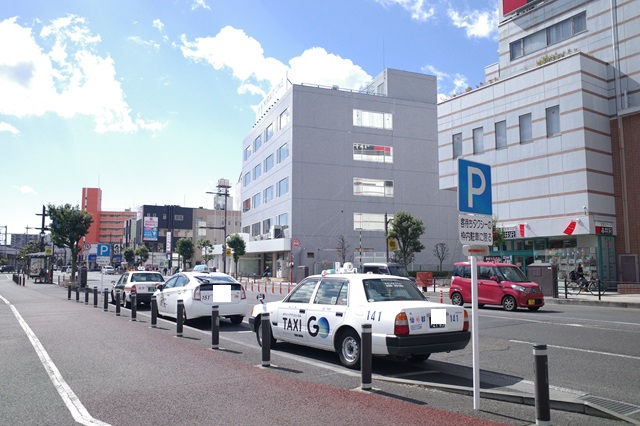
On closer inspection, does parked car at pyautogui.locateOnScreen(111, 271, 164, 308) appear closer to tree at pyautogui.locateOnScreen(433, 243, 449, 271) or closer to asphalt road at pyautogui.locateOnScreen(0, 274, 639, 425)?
asphalt road at pyautogui.locateOnScreen(0, 274, 639, 425)

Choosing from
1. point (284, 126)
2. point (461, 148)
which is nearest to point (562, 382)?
point (461, 148)

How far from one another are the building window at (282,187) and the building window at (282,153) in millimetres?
2585

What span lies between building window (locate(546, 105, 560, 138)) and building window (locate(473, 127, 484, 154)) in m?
5.50

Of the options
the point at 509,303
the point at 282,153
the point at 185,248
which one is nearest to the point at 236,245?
the point at 282,153

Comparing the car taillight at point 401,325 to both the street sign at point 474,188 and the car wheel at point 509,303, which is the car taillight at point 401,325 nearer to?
the street sign at point 474,188

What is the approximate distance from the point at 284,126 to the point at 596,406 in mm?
54259

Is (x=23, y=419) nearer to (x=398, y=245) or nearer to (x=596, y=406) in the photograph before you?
(x=596, y=406)

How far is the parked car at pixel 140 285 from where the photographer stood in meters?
19.8

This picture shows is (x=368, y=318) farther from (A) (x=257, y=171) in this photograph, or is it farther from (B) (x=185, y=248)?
(B) (x=185, y=248)

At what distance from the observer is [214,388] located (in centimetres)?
705

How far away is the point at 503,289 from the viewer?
19.1 meters

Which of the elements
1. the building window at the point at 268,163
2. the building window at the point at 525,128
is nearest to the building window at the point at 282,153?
the building window at the point at 268,163

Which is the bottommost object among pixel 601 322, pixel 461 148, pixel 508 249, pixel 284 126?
pixel 601 322

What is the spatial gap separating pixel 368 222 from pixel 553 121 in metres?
Result: 26.7
